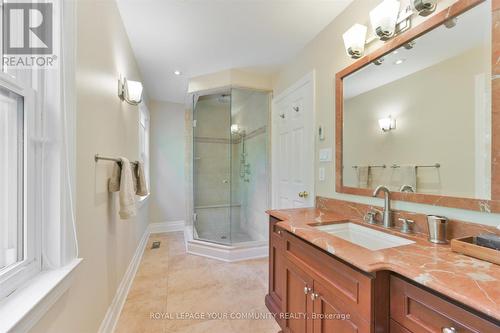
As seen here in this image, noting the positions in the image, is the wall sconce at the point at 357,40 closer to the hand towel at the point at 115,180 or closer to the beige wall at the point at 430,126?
the beige wall at the point at 430,126

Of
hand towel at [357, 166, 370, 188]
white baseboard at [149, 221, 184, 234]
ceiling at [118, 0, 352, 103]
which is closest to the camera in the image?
hand towel at [357, 166, 370, 188]

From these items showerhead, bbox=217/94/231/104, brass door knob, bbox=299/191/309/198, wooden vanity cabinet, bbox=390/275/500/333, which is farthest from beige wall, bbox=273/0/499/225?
showerhead, bbox=217/94/231/104

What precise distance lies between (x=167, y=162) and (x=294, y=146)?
2618mm

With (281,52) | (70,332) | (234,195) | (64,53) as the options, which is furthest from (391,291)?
(234,195)

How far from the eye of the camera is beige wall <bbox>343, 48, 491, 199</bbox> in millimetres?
1044

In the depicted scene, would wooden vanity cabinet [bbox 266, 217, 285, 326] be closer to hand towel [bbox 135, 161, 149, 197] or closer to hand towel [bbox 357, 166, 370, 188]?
hand towel [bbox 357, 166, 370, 188]

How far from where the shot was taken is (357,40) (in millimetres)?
1560

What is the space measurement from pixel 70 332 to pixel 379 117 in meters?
2.10

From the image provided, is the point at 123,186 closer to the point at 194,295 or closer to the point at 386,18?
the point at 194,295

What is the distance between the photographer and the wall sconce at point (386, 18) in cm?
129

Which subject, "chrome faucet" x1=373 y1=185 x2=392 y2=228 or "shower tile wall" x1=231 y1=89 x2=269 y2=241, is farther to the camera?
"shower tile wall" x1=231 y1=89 x2=269 y2=241

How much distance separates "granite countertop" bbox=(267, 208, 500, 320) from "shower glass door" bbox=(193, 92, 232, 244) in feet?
8.36

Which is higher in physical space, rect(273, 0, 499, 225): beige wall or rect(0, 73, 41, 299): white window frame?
rect(273, 0, 499, 225): beige wall

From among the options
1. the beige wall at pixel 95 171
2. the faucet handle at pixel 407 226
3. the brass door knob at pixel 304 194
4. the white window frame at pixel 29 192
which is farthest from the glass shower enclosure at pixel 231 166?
the white window frame at pixel 29 192
